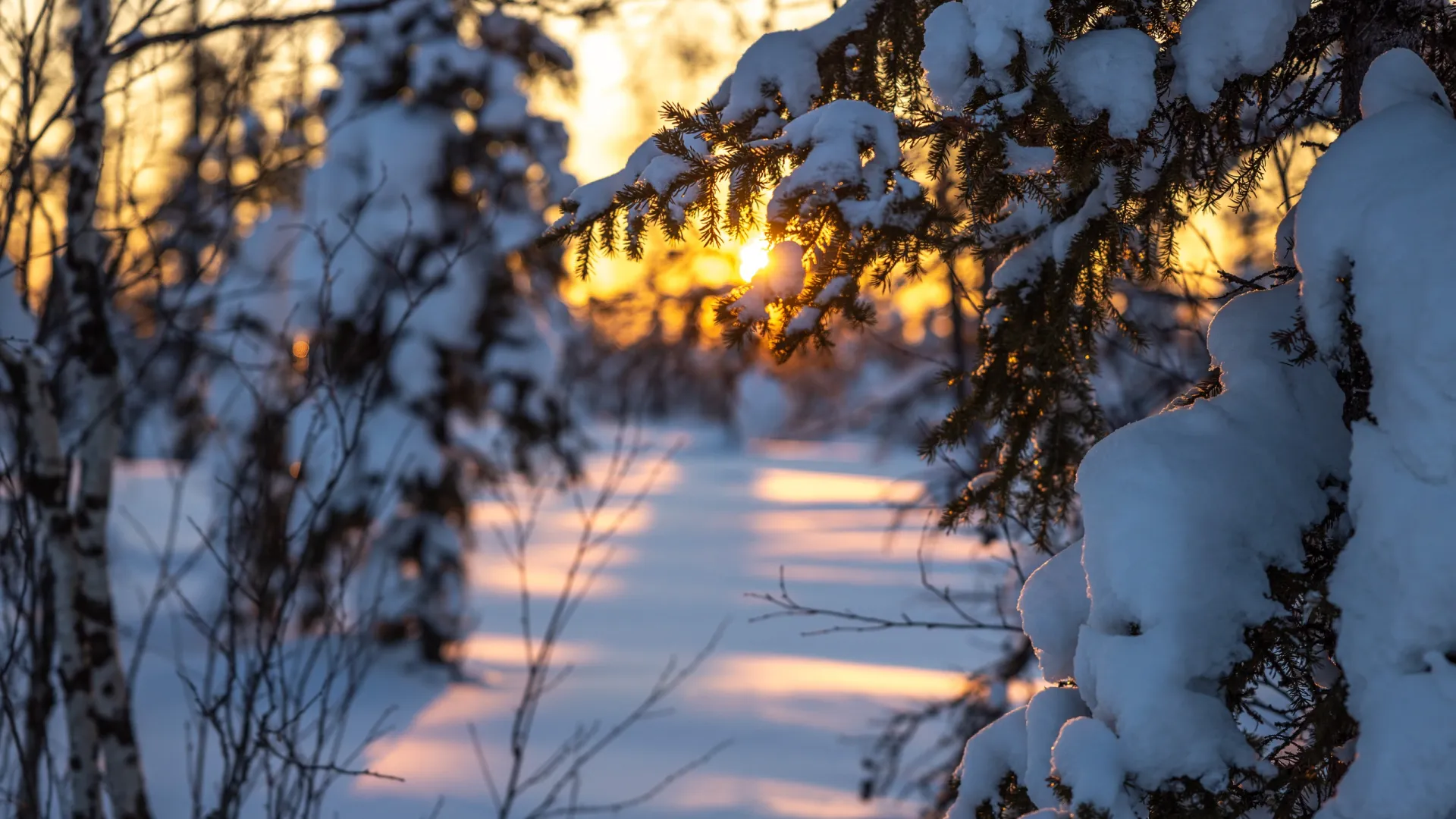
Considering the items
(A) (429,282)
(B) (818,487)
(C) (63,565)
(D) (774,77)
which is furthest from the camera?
(B) (818,487)

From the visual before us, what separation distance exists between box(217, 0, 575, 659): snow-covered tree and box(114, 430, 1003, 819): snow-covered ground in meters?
1.27

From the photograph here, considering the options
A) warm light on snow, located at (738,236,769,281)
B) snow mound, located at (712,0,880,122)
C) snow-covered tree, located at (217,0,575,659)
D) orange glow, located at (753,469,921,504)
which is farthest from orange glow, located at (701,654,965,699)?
orange glow, located at (753,469,921,504)

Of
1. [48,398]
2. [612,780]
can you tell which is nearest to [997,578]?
[612,780]

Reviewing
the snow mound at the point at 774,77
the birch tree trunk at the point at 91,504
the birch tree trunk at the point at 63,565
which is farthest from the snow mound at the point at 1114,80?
the birch tree trunk at the point at 63,565

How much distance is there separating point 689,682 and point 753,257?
7.69 meters

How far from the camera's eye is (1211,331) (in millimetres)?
2791

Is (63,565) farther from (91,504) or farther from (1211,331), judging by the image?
(1211,331)

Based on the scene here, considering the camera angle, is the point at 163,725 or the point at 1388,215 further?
the point at 163,725

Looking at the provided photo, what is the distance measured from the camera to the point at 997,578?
1445 cm

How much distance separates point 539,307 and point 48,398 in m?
6.97

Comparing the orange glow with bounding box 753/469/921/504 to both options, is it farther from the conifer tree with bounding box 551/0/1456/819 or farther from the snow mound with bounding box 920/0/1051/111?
the snow mound with bounding box 920/0/1051/111

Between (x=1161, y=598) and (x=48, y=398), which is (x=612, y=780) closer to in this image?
(x=48, y=398)

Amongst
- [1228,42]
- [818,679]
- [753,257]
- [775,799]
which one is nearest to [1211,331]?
[1228,42]

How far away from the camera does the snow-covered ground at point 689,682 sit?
7.39 meters
